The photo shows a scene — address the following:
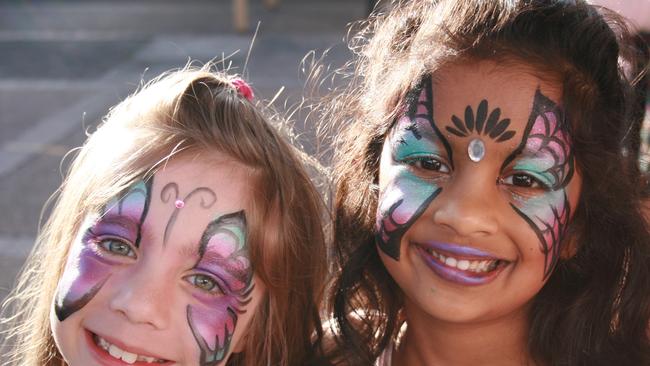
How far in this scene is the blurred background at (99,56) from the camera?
17.7ft

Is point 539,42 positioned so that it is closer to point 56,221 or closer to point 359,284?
point 359,284

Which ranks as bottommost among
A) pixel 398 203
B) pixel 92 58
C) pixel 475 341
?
pixel 475 341

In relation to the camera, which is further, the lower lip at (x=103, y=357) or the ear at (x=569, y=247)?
the ear at (x=569, y=247)

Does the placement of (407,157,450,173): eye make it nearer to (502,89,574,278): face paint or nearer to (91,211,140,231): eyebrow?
(502,89,574,278): face paint

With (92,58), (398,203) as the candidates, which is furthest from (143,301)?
(92,58)

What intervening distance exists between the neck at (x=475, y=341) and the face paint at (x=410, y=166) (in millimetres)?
323

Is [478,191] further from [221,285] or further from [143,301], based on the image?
[143,301]

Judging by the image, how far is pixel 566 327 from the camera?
231cm

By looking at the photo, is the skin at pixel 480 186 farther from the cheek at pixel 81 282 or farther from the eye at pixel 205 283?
the cheek at pixel 81 282

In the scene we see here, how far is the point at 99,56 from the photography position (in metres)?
8.48

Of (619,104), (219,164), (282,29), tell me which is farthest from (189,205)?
(282,29)

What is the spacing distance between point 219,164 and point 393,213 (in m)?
0.42

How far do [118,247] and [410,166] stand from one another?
70 centimetres

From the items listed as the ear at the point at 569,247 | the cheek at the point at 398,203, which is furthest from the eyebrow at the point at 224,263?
the ear at the point at 569,247
